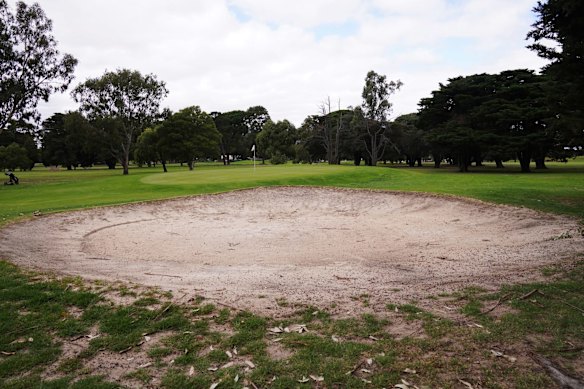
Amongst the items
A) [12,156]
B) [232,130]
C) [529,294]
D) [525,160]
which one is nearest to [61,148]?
[12,156]

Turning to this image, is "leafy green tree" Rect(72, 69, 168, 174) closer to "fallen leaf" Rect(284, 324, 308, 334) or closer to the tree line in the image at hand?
the tree line

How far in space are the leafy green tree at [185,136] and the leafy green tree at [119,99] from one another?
3972 mm

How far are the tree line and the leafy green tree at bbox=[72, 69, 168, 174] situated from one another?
138 millimetres

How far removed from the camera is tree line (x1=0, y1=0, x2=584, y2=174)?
14.0 m

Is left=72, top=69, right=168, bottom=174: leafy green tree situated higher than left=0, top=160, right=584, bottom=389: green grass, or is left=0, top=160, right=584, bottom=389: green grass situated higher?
left=72, top=69, right=168, bottom=174: leafy green tree

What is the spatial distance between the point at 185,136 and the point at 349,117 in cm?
3224

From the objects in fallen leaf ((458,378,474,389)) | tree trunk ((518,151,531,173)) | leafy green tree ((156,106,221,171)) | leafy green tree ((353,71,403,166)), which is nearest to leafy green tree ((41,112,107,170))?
leafy green tree ((156,106,221,171))

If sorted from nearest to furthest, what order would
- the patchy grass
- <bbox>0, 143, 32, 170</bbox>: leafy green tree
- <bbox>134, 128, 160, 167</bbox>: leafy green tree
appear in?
the patchy grass < <bbox>134, 128, 160, 167</bbox>: leafy green tree < <bbox>0, 143, 32, 170</bbox>: leafy green tree

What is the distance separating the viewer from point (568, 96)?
12.2 m

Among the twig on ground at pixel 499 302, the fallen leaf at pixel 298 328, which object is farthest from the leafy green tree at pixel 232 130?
the fallen leaf at pixel 298 328

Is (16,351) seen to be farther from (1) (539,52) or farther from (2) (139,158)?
(2) (139,158)

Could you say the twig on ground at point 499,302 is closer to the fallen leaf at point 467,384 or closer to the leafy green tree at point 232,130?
the fallen leaf at point 467,384

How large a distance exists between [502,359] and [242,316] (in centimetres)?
314

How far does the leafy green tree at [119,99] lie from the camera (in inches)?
2044
